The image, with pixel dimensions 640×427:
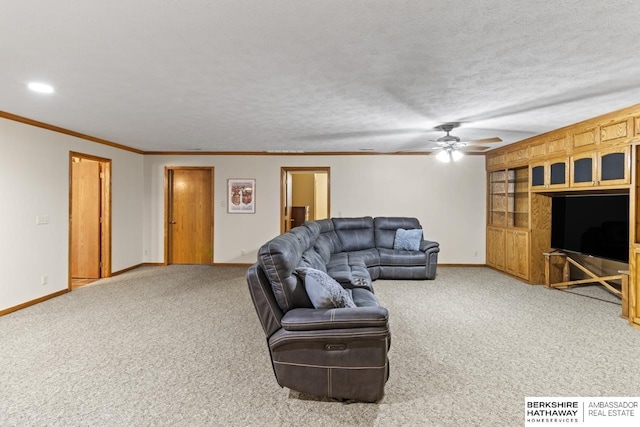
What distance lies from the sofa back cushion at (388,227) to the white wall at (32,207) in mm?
5067

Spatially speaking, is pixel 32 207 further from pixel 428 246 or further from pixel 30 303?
pixel 428 246

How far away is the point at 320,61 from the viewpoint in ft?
8.54

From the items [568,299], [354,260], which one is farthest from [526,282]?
[354,260]

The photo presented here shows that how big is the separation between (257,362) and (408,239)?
4122 mm

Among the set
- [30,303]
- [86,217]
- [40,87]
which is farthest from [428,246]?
[86,217]

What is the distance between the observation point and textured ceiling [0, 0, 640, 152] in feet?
6.30

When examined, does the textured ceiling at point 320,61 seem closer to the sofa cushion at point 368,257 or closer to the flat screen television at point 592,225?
the flat screen television at point 592,225

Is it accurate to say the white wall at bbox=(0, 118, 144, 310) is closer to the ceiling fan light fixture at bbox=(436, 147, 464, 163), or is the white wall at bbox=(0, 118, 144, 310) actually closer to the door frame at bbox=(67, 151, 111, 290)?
the door frame at bbox=(67, 151, 111, 290)

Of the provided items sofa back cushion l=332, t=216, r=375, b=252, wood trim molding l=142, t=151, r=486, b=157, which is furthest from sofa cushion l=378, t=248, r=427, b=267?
wood trim molding l=142, t=151, r=486, b=157

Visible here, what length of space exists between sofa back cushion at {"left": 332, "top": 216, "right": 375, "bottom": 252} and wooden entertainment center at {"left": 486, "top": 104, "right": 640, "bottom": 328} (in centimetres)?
246

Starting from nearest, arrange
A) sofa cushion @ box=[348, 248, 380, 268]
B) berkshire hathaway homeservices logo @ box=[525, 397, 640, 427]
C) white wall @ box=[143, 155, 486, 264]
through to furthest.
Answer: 1. berkshire hathaway homeservices logo @ box=[525, 397, 640, 427]
2. sofa cushion @ box=[348, 248, 380, 268]
3. white wall @ box=[143, 155, 486, 264]

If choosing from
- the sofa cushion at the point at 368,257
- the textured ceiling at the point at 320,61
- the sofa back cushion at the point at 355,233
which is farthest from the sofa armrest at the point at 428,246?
the textured ceiling at the point at 320,61

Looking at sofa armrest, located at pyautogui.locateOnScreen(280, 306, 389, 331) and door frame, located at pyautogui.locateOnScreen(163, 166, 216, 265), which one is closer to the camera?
sofa armrest, located at pyautogui.locateOnScreen(280, 306, 389, 331)

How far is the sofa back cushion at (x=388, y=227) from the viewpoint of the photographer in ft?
21.6
